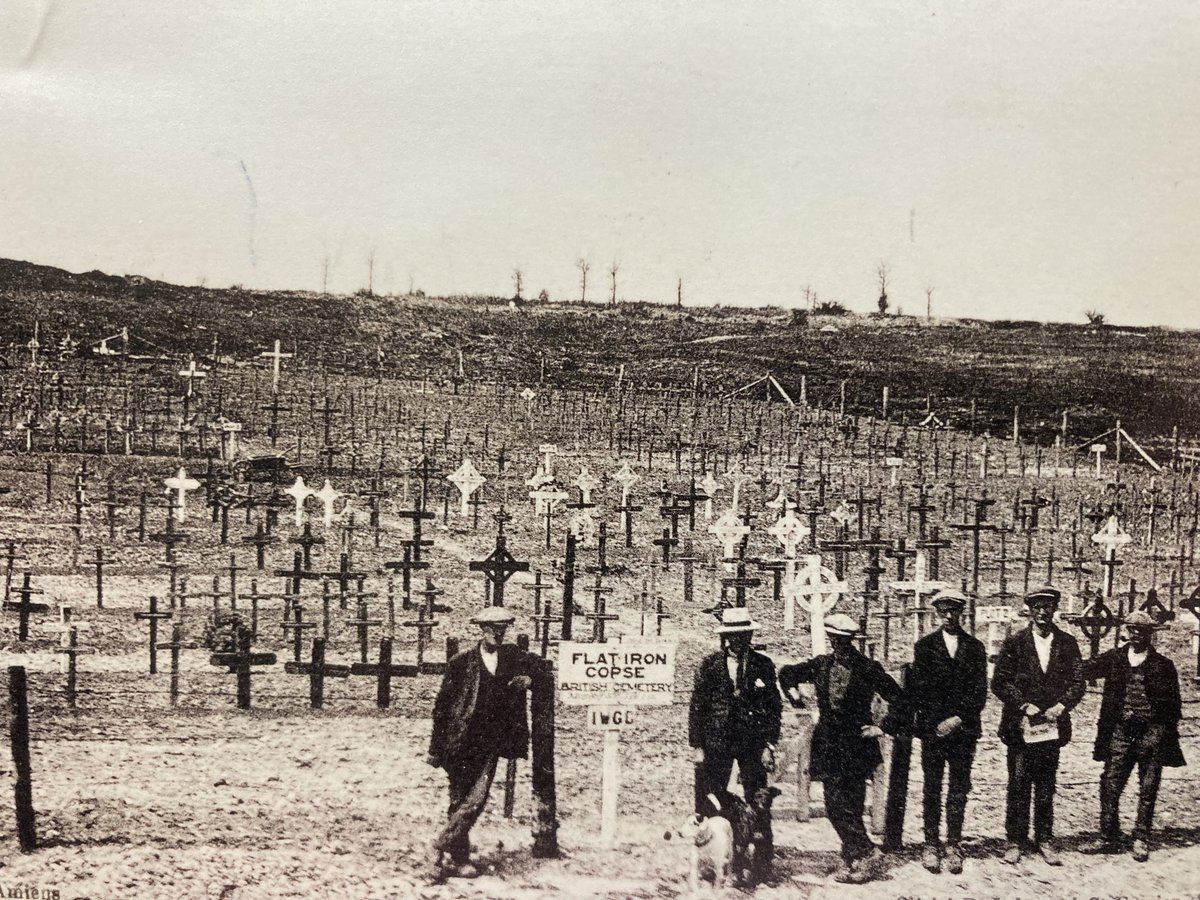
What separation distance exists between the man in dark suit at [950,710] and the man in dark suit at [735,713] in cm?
94

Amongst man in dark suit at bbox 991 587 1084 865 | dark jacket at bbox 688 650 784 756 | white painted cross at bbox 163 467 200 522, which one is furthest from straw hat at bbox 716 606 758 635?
white painted cross at bbox 163 467 200 522

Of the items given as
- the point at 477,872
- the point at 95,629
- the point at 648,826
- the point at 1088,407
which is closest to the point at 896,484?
the point at 1088,407

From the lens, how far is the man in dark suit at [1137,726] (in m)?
6.18

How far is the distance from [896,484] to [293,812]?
7.73 m

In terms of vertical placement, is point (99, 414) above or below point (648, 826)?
above

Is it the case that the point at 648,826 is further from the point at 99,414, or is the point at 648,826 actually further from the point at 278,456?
the point at 99,414

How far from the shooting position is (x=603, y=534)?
28.3 feet

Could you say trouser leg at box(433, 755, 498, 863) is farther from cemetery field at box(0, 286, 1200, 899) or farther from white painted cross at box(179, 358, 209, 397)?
white painted cross at box(179, 358, 209, 397)

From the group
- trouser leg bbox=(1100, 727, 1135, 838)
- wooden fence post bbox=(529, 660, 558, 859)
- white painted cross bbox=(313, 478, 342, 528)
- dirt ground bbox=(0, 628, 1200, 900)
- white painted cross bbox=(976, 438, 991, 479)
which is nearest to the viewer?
dirt ground bbox=(0, 628, 1200, 900)

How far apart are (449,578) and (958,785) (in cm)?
450

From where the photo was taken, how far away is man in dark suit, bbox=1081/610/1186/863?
243 inches

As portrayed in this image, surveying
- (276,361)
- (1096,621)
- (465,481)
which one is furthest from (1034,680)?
(276,361)

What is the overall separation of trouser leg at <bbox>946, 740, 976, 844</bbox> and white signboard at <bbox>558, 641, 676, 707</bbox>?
1787mm

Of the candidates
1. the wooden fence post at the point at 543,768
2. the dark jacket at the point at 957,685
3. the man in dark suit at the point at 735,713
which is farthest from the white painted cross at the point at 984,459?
the wooden fence post at the point at 543,768
